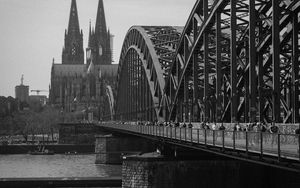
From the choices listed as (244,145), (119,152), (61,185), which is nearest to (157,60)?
(61,185)

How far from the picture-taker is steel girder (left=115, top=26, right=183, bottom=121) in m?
78.6

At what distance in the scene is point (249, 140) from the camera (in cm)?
2880

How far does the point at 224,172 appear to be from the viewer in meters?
45.4

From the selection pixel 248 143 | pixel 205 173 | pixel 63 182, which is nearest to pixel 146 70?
pixel 63 182

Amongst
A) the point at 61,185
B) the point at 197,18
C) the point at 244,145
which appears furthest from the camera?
the point at 61,185

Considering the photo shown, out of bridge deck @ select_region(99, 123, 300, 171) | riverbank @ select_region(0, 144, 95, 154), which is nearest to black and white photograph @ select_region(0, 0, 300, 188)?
bridge deck @ select_region(99, 123, 300, 171)

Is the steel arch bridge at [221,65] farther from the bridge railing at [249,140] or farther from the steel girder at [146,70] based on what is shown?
A: the bridge railing at [249,140]

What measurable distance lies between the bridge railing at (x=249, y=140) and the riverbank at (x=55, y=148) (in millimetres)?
114630

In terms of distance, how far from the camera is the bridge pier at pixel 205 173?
4500 cm

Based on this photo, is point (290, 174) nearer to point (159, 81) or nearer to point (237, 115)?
point (237, 115)

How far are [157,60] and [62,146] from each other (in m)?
84.9

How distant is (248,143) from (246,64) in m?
16.9

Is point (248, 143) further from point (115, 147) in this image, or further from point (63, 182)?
point (115, 147)

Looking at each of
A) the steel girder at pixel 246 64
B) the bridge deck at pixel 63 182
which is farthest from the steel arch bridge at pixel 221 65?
the bridge deck at pixel 63 182
